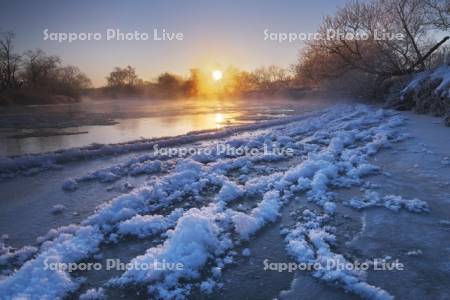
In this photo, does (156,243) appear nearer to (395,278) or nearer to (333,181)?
(395,278)

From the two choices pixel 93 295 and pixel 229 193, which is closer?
pixel 93 295

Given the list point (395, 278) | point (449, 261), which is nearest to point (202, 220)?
point (395, 278)

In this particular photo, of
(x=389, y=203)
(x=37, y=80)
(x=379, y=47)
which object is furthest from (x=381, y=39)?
(x=37, y=80)

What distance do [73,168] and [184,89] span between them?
65935 mm

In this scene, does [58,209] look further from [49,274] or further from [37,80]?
[37,80]

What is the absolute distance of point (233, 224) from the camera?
3.83 meters

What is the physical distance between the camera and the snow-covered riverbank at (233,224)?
106 inches

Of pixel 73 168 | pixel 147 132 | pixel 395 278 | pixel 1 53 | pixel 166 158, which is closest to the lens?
pixel 395 278

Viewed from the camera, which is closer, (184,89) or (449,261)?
(449,261)

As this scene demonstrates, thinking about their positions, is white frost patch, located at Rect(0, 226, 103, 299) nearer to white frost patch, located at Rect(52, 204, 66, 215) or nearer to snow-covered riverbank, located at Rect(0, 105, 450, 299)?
snow-covered riverbank, located at Rect(0, 105, 450, 299)

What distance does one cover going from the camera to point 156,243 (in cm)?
346

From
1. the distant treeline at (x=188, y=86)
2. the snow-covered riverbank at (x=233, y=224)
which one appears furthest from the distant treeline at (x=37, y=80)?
the snow-covered riverbank at (x=233, y=224)

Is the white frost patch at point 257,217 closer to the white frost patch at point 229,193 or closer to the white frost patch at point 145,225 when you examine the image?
the white frost patch at point 229,193

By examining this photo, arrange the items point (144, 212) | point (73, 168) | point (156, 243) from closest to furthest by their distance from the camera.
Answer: point (156, 243)
point (144, 212)
point (73, 168)
